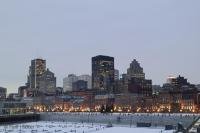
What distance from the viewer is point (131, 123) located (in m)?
134

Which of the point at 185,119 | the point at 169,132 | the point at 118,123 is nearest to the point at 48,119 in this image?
the point at 118,123

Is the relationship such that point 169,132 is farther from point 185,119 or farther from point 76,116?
point 76,116

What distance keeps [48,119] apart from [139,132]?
75.6 meters

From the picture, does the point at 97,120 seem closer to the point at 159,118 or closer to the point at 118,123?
the point at 118,123

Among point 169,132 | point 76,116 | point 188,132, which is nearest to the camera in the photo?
point 188,132

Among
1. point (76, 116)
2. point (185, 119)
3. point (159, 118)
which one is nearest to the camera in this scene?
point (185, 119)

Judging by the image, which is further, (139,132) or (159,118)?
(159,118)

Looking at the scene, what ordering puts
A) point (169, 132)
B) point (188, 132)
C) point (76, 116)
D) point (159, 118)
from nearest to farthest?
point (188, 132) → point (169, 132) → point (159, 118) → point (76, 116)

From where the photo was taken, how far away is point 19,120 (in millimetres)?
169000

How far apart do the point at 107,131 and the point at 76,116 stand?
55.2 metres

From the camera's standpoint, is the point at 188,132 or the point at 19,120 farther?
the point at 19,120

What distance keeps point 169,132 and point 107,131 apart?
657 inches

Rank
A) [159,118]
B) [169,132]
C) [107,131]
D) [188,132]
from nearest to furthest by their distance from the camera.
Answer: [188,132]
[169,132]
[107,131]
[159,118]

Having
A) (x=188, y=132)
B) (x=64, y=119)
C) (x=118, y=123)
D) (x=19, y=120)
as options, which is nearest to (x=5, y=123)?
(x=19, y=120)
